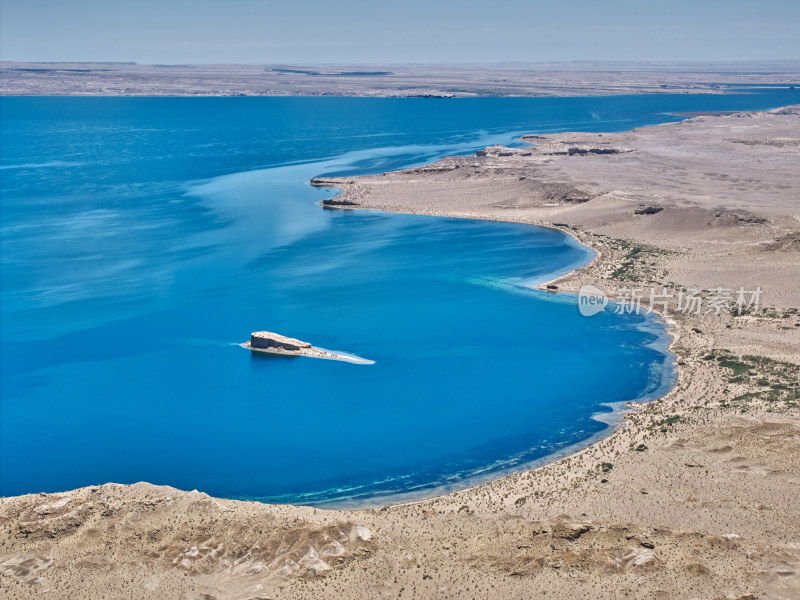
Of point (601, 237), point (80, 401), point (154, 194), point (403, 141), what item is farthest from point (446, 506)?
point (403, 141)

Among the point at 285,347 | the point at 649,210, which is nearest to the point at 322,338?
the point at 285,347

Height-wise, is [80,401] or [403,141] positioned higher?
[403,141]

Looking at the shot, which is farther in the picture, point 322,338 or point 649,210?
point 649,210

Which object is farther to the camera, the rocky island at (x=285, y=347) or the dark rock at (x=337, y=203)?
the dark rock at (x=337, y=203)

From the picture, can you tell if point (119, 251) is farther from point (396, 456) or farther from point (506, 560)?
point (506, 560)

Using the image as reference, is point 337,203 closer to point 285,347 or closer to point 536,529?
point 285,347

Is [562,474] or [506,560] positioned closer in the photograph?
[506,560]

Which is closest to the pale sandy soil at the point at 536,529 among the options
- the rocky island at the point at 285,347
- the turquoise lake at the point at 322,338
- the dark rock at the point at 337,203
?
the turquoise lake at the point at 322,338

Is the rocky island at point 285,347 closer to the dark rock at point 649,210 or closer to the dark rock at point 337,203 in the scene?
the dark rock at point 649,210
